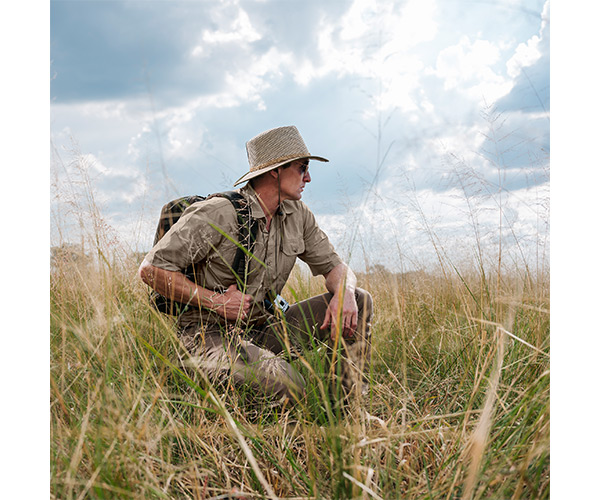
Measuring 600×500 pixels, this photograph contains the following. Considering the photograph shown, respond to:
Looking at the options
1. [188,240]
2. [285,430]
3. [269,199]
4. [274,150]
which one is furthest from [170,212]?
[285,430]

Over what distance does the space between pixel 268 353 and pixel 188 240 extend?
745 mm

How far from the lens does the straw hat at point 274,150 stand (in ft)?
8.84

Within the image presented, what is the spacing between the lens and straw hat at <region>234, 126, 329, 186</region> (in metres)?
2.69

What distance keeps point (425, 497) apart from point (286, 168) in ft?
6.50

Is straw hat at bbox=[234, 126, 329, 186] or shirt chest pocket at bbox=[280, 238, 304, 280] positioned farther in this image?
shirt chest pocket at bbox=[280, 238, 304, 280]

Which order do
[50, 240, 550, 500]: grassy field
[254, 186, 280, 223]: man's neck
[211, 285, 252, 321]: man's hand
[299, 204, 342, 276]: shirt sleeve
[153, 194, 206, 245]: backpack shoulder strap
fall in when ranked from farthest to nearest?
1. [299, 204, 342, 276]: shirt sleeve
2. [254, 186, 280, 223]: man's neck
3. [153, 194, 206, 245]: backpack shoulder strap
4. [211, 285, 252, 321]: man's hand
5. [50, 240, 550, 500]: grassy field

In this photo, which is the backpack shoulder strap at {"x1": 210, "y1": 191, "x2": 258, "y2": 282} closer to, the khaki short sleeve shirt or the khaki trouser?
the khaki short sleeve shirt

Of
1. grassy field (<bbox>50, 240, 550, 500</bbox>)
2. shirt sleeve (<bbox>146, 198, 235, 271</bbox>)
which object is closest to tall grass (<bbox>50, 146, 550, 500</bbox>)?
grassy field (<bbox>50, 240, 550, 500</bbox>)

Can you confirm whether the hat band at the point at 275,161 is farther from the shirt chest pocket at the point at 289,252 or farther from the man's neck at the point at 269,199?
the shirt chest pocket at the point at 289,252

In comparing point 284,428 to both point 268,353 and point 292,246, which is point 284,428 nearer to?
point 268,353

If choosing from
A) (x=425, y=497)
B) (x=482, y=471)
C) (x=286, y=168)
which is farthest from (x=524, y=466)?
(x=286, y=168)

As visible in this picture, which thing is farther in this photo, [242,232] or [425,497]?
[242,232]
